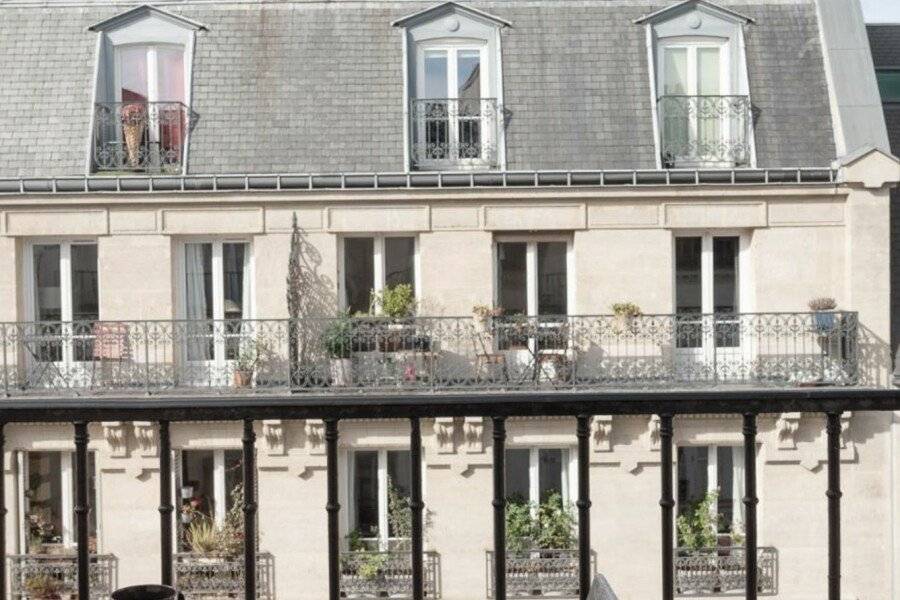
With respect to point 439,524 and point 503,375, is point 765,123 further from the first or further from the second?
point 439,524

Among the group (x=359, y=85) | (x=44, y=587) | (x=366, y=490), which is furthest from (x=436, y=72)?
(x=44, y=587)

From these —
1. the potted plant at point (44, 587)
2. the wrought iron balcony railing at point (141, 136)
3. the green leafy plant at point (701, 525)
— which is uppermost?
the wrought iron balcony railing at point (141, 136)

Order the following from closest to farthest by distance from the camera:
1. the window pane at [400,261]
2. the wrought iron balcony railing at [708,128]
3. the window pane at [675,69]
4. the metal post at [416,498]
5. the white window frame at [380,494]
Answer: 1. the metal post at [416,498]
2. the white window frame at [380,494]
3. the window pane at [400,261]
4. the wrought iron balcony railing at [708,128]
5. the window pane at [675,69]

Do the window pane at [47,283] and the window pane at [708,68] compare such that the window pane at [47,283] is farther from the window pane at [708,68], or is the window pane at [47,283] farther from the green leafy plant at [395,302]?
the window pane at [708,68]

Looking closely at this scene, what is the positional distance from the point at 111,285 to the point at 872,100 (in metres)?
11.0

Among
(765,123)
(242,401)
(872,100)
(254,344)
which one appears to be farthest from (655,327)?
(242,401)

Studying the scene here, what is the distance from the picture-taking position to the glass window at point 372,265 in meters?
16.7

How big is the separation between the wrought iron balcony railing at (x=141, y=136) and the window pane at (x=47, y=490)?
13.6ft

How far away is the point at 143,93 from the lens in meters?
17.2

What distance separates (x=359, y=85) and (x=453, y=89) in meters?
1.36

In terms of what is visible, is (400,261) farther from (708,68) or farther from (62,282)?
(708,68)

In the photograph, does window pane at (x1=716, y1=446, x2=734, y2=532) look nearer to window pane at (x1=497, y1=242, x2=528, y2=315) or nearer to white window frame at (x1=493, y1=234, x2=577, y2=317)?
white window frame at (x1=493, y1=234, x2=577, y2=317)

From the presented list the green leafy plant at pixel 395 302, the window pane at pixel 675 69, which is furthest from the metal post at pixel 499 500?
the window pane at pixel 675 69

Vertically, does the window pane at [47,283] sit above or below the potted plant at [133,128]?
below
